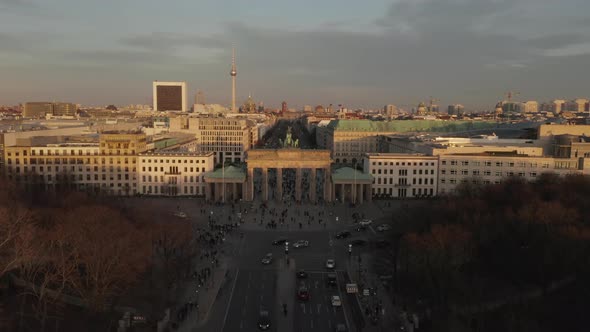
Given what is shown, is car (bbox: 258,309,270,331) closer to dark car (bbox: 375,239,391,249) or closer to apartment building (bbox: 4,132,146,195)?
dark car (bbox: 375,239,391,249)

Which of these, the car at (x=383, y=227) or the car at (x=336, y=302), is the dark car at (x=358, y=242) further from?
the car at (x=336, y=302)

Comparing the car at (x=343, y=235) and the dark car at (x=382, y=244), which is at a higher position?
the dark car at (x=382, y=244)

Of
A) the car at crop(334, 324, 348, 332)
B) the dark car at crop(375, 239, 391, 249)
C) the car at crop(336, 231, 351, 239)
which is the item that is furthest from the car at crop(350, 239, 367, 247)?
the car at crop(334, 324, 348, 332)

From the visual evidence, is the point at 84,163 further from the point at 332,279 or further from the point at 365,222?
the point at 332,279

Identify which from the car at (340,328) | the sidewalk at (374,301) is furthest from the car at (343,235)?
the car at (340,328)

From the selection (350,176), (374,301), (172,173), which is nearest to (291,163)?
(350,176)

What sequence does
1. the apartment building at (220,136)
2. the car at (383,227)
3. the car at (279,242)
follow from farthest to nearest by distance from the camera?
1. the apartment building at (220,136)
2. the car at (383,227)
3. the car at (279,242)
